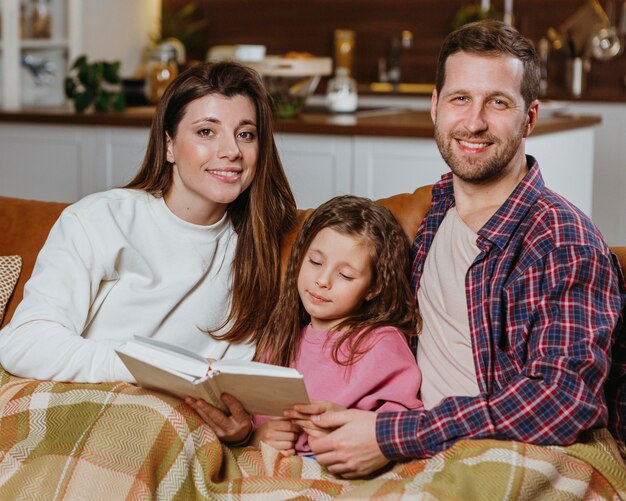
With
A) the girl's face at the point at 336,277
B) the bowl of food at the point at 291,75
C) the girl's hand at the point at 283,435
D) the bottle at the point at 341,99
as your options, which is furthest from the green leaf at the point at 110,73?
the girl's hand at the point at 283,435

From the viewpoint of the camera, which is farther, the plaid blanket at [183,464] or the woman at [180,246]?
the woman at [180,246]

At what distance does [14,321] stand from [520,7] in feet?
14.4

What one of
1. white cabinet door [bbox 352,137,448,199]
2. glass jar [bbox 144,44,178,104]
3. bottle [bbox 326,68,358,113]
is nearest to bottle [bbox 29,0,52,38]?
glass jar [bbox 144,44,178,104]

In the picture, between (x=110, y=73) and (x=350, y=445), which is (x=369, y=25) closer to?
(x=110, y=73)

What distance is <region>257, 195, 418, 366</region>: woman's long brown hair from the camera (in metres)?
1.97

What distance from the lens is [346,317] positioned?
2.02 metres

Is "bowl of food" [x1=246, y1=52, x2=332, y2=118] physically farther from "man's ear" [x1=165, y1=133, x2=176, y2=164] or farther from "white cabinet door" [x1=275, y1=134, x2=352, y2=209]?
"man's ear" [x1=165, y1=133, x2=176, y2=164]

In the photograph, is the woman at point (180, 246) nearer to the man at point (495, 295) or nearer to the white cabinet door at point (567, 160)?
the man at point (495, 295)

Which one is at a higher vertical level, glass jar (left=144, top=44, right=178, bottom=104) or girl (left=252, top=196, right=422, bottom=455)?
glass jar (left=144, top=44, right=178, bottom=104)

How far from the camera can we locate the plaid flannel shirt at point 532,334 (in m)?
1.62

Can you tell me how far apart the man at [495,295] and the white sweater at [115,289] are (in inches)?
17.0

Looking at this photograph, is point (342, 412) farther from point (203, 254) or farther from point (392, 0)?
point (392, 0)

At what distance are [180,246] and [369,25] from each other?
423 cm

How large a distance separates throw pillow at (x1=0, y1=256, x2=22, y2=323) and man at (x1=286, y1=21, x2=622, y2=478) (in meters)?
0.91
